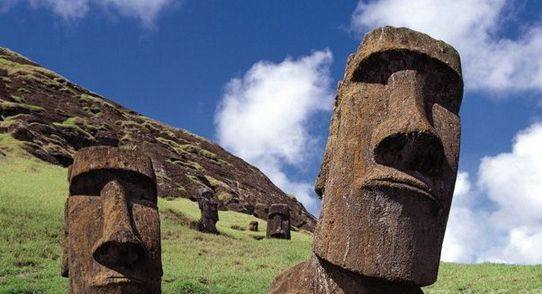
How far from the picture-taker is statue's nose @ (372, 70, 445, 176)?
15.6ft

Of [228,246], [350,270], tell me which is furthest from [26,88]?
[350,270]

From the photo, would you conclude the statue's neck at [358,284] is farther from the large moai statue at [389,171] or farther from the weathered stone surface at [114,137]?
the weathered stone surface at [114,137]

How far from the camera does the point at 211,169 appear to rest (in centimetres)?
7100

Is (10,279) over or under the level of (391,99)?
under

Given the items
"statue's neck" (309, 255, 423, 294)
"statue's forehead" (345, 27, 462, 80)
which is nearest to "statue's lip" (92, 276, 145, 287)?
"statue's neck" (309, 255, 423, 294)

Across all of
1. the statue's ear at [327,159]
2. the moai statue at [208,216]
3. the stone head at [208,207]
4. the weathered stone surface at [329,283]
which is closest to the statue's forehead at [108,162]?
the statue's ear at [327,159]

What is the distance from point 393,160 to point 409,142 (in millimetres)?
158

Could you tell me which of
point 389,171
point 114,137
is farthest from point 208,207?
point 389,171

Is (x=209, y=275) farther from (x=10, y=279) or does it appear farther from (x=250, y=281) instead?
(x=10, y=279)

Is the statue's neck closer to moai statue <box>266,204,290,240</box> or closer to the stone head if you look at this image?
the stone head

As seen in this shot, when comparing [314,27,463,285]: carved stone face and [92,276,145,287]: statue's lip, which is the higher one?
[314,27,463,285]: carved stone face

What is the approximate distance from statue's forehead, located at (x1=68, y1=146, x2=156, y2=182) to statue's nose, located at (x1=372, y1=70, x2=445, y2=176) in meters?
4.39

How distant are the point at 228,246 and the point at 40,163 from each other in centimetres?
2031

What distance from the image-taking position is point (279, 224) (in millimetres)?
35594
